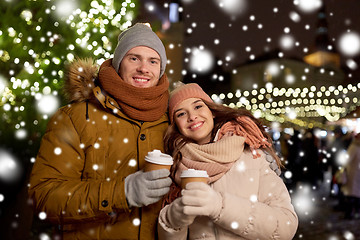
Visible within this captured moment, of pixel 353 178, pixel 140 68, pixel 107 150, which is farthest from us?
pixel 353 178

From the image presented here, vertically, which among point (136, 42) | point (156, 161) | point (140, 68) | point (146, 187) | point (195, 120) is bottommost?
point (146, 187)

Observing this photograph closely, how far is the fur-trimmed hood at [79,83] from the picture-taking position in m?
2.42

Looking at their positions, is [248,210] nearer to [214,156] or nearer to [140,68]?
A: [214,156]

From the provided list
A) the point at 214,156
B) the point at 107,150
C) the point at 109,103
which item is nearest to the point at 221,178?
the point at 214,156

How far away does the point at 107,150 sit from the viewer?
229cm

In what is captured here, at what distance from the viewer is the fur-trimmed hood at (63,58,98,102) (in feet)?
7.95

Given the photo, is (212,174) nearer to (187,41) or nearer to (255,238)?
(255,238)

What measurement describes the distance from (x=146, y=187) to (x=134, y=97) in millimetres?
658

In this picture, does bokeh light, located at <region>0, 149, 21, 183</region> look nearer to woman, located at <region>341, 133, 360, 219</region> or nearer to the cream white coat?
the cream white coat

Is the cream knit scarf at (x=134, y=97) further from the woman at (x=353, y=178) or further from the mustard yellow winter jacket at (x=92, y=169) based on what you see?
the woman at (x=353, y=178)

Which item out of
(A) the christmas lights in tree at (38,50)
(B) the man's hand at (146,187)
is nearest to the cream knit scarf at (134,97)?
(B) the man's hand at (146,187)

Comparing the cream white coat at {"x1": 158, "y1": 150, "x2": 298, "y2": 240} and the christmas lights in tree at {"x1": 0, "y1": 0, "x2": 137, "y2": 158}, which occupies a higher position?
the christmas lights in tree at {"x1": 0, "y1": 0, "x2": 137, "y2": 158}

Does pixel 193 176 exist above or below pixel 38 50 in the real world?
below

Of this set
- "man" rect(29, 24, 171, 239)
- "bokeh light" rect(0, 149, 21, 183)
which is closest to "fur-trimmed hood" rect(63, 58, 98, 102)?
"man" rect(29, 24, 171, 239)
